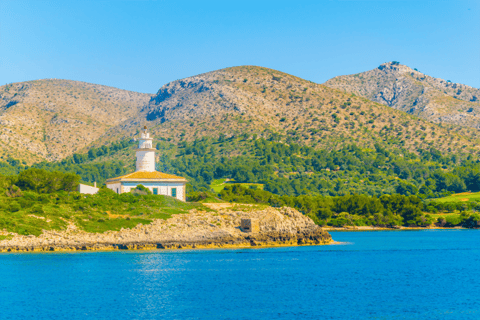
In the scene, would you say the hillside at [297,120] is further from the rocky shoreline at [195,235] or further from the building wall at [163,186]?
the building wall at [163,186]

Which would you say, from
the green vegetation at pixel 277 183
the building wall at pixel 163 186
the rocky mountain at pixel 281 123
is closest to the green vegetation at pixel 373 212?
the green vegetation at pixel 277 183

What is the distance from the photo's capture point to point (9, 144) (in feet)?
595

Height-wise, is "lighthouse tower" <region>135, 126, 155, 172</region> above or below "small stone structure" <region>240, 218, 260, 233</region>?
above

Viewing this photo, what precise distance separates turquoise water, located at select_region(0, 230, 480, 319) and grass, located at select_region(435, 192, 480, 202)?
74059 mm

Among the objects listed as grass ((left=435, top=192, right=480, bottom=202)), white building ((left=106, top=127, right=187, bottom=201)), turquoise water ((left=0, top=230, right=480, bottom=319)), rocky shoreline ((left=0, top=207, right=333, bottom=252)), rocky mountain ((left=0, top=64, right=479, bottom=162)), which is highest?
rocky mountain ((left=0, top=64, right=479, bottom=162))

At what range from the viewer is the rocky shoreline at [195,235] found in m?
58.1

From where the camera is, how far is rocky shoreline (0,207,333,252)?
5812cm

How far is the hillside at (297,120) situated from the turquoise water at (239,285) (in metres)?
112

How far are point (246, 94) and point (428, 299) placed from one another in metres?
156


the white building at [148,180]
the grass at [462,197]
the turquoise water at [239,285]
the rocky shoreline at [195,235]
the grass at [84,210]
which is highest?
the white building at [148,180]

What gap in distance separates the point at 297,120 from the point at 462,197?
61.1 metres

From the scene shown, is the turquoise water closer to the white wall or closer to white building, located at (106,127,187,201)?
white building, located at (106,127,187,201)

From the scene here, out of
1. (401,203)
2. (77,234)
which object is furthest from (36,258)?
(401,203)

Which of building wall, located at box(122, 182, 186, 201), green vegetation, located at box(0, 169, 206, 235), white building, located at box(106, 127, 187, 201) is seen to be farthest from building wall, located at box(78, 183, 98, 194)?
building wall, located at box(122, 182, 186, 201)
